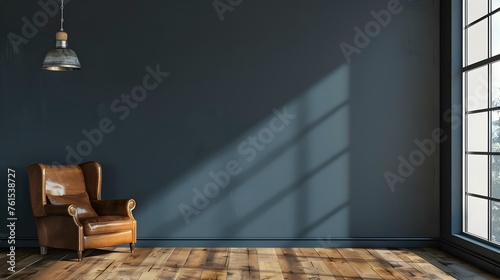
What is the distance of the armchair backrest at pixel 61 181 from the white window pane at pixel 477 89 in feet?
13.8

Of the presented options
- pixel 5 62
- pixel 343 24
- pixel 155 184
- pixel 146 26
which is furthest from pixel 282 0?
pixel 5 62

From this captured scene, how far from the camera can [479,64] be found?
6.44 m

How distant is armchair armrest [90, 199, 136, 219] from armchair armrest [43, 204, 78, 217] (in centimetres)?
46

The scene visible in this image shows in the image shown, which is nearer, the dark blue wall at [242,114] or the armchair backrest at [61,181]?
the armchair backrest at [61,181]

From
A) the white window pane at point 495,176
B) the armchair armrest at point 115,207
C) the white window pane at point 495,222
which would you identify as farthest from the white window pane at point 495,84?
the armchair armrest at point 115,207

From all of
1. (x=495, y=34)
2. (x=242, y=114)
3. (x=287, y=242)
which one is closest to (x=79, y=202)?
(x=242, y=114)

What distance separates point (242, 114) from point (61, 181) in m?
2.19

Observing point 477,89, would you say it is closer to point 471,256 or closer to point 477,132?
point 477,132

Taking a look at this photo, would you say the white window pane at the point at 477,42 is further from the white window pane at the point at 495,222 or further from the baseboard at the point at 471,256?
the baseboard at the point at 471,256

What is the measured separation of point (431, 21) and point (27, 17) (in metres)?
4.77

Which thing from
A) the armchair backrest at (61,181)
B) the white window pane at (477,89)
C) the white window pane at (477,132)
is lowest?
the armchair backrest at (61,181)

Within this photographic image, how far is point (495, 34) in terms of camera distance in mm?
6227

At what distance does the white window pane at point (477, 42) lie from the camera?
6431 mm

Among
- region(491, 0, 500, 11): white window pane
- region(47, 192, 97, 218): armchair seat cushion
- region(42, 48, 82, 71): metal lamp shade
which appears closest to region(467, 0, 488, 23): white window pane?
region(491, 0, 500, 11): white window pane
